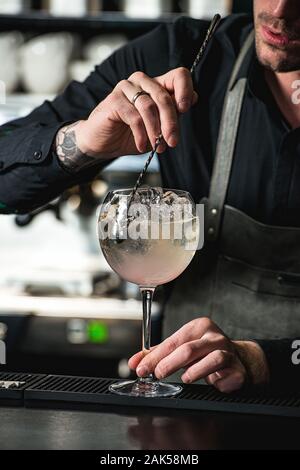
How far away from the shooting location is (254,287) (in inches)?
72.0

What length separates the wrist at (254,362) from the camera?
129 cm

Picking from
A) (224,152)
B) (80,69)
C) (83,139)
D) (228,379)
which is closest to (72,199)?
(80,69)

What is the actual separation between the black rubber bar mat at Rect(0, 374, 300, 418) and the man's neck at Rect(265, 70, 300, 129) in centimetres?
83

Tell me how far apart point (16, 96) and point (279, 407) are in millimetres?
2260

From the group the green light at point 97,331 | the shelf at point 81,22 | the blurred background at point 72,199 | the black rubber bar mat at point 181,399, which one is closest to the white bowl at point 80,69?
the blurred background at point 72,199

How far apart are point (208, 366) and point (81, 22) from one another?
2.17m

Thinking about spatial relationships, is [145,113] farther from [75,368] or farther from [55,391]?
[75,368]

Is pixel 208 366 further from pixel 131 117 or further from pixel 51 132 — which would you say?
pixel 51 132

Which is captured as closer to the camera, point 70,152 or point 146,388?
point 146,388

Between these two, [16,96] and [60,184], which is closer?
[60,184]

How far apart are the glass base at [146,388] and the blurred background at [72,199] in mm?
1781

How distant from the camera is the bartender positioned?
1723 mm

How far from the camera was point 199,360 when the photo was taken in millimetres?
1223

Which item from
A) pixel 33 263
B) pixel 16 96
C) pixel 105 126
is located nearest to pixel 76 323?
pixel 33 263
